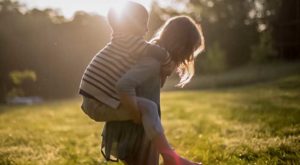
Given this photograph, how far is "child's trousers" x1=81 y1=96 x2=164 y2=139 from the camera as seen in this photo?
4.15 m

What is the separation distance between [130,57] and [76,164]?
2.89 meters

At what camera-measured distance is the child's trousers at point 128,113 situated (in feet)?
13.6

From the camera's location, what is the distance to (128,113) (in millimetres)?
4262

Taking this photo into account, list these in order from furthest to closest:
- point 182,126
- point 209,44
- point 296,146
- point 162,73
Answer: point 209,44, point 182,126, point 296,146, point 162,73

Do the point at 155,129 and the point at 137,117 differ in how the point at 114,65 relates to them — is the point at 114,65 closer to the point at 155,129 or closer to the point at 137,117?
the point at 137,117

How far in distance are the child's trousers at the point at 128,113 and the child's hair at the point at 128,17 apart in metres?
0.69

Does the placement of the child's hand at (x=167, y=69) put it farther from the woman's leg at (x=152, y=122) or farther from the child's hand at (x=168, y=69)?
the woman's leg at (x=152, y=122)

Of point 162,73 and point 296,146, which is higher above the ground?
point 162,73

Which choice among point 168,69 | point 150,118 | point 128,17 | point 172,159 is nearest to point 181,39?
point 168,69

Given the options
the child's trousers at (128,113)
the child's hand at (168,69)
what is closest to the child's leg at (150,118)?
the child's trousers at (128,113)

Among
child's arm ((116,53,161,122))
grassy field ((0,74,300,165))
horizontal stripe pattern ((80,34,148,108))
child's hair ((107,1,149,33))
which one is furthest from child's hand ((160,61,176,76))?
grassy field ((0,74,300,165))

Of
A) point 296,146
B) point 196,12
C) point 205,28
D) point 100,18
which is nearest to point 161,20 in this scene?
point 196,12

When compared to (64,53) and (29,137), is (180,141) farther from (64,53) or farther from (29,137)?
(64,53)

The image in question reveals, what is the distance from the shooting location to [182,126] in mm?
10664
